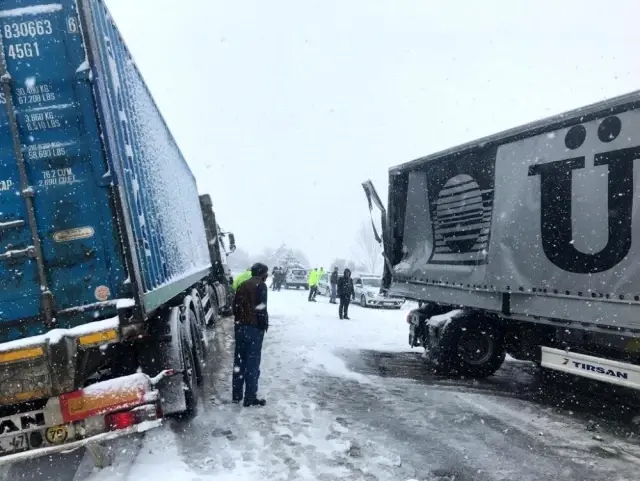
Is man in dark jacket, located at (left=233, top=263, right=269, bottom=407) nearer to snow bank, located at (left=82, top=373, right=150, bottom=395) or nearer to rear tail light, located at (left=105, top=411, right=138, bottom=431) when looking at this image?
snow bank, located at (left=82, top=373, right=150, bottom=395)

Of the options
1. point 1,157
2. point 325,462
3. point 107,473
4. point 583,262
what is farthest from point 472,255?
point 1,157

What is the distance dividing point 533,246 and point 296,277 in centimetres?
3086

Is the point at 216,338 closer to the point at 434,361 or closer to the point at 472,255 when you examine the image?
the point at 434,361

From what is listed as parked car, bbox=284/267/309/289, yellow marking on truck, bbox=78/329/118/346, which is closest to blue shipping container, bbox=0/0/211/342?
yellow marking on truck, bbox=78/329/118/346

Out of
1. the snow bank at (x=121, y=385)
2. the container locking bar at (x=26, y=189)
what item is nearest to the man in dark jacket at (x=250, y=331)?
the snow bank at (x=121, y=385)

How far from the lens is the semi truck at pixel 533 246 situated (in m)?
5.20

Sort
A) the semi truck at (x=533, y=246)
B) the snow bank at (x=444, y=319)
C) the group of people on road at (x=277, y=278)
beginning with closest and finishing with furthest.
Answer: the semi truck at (x=533, y=246)
the snow bank at (x=444, y=319)
the group of people on road at (x=277, y=278)

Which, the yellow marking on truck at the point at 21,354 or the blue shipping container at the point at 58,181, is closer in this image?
the yellow marking on truck at the point at 21,354

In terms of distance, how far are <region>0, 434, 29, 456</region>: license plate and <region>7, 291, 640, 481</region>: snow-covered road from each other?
2.27 feet

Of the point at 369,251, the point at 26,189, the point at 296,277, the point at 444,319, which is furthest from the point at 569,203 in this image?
the point at 369,251

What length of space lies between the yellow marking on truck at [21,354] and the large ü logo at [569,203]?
5.30 metres

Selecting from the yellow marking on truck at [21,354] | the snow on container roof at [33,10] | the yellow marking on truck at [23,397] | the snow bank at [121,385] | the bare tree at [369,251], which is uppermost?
the snow on container roof at [33,10]

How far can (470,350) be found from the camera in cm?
Result: 816

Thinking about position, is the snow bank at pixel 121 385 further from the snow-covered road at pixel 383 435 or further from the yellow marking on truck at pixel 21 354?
the snow-covered road at pixel 383 435
